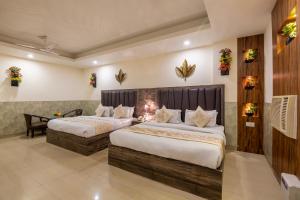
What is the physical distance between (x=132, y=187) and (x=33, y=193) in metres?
1.40

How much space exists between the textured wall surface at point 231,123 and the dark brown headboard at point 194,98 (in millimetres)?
124

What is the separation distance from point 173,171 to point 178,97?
7.83ft

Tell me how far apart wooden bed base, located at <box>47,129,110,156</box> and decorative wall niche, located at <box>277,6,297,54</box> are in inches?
158

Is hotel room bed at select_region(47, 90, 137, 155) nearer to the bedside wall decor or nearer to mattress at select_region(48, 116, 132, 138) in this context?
mattress at select_region(48, 116, 132, 138)

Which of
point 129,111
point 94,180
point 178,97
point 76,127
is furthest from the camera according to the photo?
point 129,111

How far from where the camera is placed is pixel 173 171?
2.21m

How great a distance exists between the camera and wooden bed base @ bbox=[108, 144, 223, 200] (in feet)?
6.38

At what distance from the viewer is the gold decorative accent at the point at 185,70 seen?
4203 millimetres

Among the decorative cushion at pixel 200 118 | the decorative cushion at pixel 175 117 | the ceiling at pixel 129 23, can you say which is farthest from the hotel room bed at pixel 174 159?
the ceiling at pixel 129 23

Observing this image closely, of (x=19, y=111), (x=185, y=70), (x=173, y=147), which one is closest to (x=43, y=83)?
(x=19, y=111)

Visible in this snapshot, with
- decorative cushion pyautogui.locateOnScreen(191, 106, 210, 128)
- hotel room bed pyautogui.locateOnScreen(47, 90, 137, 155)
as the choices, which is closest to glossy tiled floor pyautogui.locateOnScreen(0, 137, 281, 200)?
hotel room bed pyautogui.locateOnScreen(47, 90, 137, 155)

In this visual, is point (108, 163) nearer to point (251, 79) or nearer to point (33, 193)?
point (33, 193)

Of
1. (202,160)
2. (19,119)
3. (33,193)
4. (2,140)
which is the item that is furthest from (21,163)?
(202,160)

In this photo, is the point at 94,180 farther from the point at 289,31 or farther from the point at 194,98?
the point at 289,31
